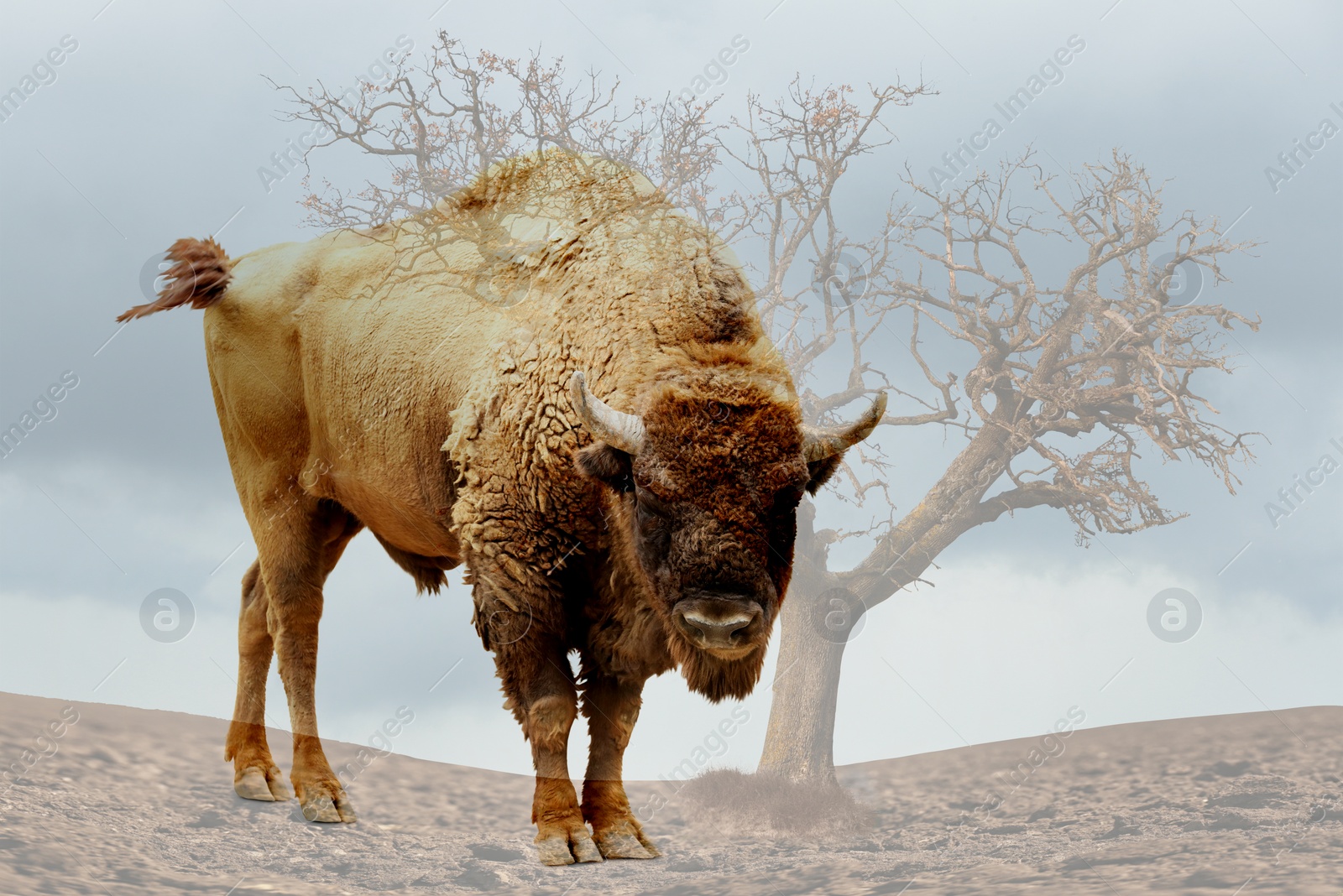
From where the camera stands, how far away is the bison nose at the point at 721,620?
16.2ft

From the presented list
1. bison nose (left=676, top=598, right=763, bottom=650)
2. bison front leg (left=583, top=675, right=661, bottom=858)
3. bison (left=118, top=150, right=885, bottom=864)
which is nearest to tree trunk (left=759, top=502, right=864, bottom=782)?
bison (left=118, top=150, right=885, bottom=864)

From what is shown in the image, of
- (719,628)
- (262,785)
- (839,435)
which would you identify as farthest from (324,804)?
(839,435)

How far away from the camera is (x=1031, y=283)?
12.6 metres

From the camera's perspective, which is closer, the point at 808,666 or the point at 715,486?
the point at 715,486

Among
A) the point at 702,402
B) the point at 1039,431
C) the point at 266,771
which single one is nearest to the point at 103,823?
the point at 266,771

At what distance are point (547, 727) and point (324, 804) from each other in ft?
7.12

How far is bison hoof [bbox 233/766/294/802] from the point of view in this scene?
25.6 feet

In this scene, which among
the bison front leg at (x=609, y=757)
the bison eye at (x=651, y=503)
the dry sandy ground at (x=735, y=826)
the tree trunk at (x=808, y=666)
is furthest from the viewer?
the tree trunk at (x=808, y=666)

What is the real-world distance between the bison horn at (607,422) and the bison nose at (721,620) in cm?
73

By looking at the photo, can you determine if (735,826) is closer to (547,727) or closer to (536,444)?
(547,727)

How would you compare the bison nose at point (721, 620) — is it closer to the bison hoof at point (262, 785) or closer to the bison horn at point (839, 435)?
the bison horn at point (839, 435)

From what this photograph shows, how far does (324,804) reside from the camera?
7312mm

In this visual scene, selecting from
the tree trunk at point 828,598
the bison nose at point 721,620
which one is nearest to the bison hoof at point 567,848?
the bison nose at point 721,620

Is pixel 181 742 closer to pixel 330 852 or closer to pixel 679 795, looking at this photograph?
pixel 330 852
